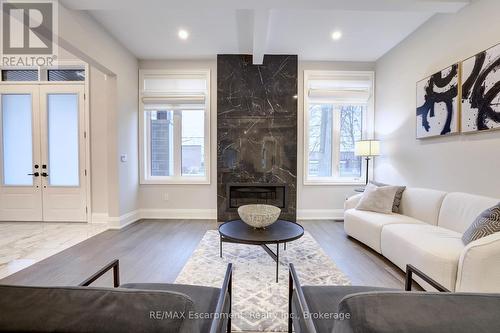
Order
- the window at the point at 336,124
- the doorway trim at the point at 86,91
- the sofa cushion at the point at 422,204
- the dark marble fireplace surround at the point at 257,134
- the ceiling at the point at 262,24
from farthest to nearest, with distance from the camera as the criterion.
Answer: the window at the point at 336,124
the dark marble fireplace surround at the point at 257,134
the doorway trim at the point at 86,91
the sofa cushion at the point at 422,204
the ceiling at the point at 262,24

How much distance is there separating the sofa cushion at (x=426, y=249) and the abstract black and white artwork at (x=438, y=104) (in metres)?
1.25

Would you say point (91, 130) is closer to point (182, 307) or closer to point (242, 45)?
point (242, 45)

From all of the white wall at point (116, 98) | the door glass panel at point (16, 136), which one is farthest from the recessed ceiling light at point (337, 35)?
the door glass panel at point (16, 136)

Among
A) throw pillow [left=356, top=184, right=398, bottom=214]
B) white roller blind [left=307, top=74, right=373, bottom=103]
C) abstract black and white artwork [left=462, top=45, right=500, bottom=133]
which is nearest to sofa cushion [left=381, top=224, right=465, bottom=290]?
throw pillow [left=356, top=184, right=398, bottom=214]

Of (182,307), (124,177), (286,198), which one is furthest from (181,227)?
(182,307)

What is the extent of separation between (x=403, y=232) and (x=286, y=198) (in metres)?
2.21

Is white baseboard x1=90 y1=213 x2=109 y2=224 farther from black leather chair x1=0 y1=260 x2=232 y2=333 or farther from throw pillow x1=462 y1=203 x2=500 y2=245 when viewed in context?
throw pillow x1=462 y1=203 x2=500 y2=245

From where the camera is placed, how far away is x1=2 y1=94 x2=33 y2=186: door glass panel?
4.12m

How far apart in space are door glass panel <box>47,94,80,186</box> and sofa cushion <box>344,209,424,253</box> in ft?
15.1

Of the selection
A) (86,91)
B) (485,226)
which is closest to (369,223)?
(485,226)

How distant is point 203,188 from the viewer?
460cm

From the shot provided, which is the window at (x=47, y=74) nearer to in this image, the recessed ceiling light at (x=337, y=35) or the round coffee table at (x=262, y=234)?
the round coffee table at (x=262, y=234)

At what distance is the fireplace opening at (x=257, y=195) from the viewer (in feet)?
14.6

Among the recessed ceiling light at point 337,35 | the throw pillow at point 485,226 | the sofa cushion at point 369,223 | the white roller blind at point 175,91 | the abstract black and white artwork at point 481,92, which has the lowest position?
the sofa cushion at point 369,223
